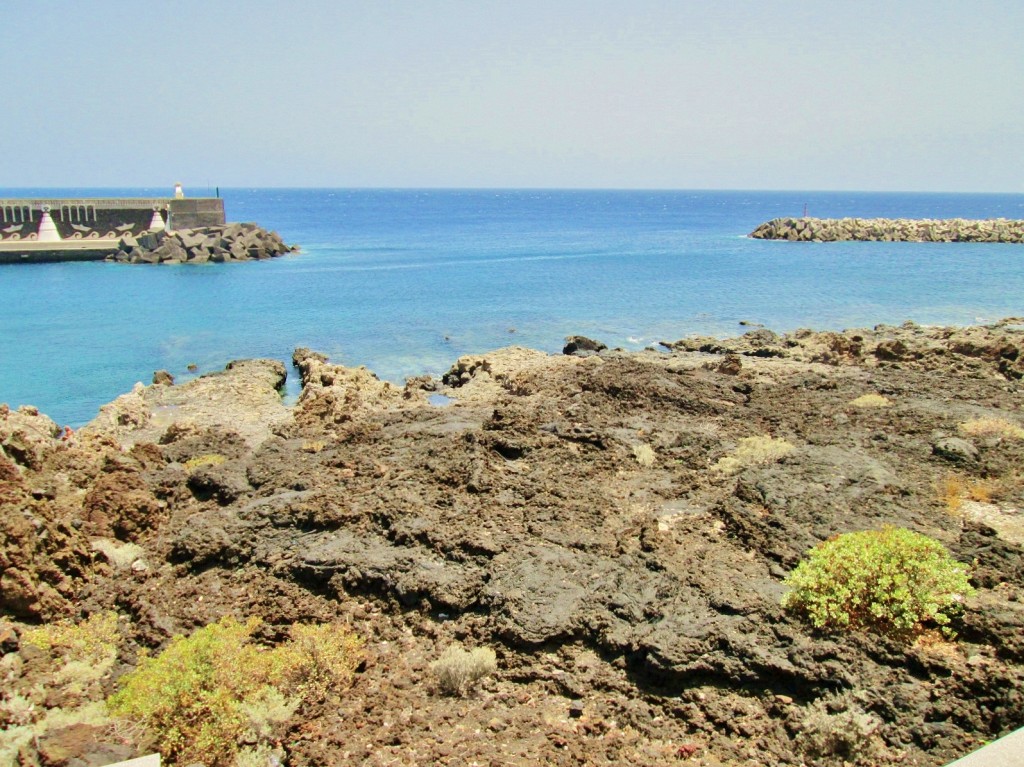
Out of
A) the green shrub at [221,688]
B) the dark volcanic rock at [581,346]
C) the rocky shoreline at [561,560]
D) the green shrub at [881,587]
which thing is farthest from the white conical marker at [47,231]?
the green shrub at [881,587]

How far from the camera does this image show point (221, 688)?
7781mm

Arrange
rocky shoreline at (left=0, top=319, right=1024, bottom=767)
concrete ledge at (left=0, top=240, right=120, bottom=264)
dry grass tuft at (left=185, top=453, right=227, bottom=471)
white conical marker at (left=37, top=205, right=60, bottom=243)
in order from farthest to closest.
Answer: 1. white conical marker at (left=37, top=205, right=60, bottom=243)
2. concrete ledge at (left=0, top=240, right=120, bottom=264)
3. dry grass tuft at (left=185, top=453, right=227, bottom=471)
4. rocky shoreline at (left=0, top=319, right=1024, bottom=767)

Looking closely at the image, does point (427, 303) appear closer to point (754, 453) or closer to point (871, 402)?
point (871, 402)

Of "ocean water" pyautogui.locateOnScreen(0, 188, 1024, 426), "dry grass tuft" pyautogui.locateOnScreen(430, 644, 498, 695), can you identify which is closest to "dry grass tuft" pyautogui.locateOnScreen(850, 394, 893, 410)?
"dry grass tuft" pyautogui.locateOnScreen(430, 644, 498, 695)

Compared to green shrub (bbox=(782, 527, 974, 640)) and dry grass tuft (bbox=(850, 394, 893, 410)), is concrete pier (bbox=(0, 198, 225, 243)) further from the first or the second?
green shrub (bbox=(782, 527, 974, 640))

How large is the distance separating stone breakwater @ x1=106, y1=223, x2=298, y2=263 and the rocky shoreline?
162ft

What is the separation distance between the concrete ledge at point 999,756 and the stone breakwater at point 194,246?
223ft

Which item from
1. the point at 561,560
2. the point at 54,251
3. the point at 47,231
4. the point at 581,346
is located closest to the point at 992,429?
the point at 561,560

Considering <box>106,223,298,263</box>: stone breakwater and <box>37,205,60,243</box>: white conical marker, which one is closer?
<box>106,223,298,263</box>: stone breakwater

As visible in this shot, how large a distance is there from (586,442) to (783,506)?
14.4ft

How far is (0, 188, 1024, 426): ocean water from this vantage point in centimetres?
3216

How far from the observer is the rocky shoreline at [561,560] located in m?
7.59

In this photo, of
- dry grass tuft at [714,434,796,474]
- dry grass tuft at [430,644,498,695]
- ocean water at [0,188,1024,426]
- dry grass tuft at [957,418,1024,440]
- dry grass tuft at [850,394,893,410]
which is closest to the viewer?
dry grass tuft at [430,644,498,695]

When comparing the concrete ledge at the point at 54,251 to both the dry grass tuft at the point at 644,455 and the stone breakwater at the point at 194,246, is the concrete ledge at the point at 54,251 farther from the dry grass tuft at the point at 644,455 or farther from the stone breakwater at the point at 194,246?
the dry grass tuft at the point at 644,455
